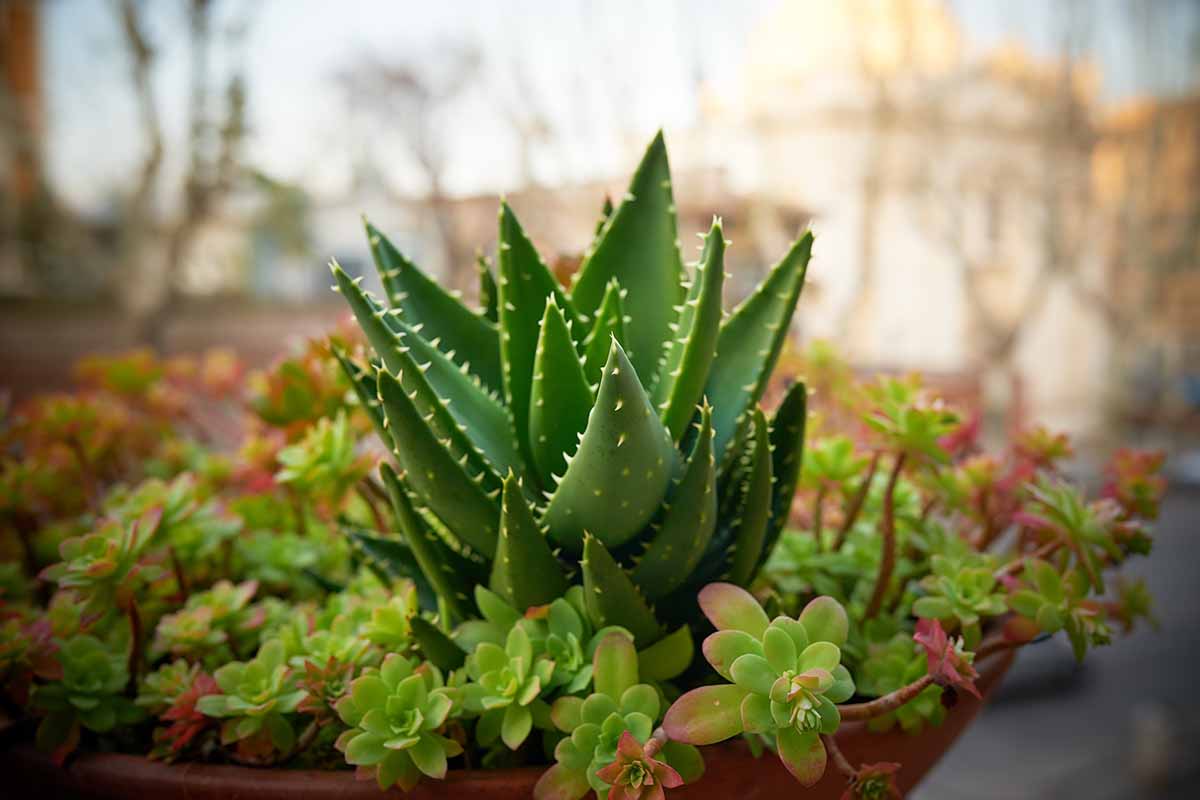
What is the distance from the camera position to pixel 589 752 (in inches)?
17.8

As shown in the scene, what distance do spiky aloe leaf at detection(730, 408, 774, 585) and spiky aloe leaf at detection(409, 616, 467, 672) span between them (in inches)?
6.6

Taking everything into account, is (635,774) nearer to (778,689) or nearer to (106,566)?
(778,689)

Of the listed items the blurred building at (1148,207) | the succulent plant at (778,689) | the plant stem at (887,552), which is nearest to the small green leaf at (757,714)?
the succulent plant at (778,689)

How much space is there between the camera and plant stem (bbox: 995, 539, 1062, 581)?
58 cm

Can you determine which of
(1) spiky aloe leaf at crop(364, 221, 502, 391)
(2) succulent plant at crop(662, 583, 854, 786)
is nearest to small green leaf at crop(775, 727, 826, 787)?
(2) succulent plant at crop(662, 583, 854, 786)

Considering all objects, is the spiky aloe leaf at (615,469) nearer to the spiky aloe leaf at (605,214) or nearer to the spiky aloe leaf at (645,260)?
the spiky aloe leaf at (645,260)

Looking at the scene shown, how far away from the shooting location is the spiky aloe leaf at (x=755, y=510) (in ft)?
1.60

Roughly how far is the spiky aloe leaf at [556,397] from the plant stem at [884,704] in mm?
205

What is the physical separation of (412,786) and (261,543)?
0.37m

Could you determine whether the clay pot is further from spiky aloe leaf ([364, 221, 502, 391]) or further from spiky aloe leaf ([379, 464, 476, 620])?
spiky aloe leaf ([364, 221, 502, 391])

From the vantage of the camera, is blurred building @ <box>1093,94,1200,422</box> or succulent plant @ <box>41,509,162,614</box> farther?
blurred building @ <box>1093,94,1200,422</box>

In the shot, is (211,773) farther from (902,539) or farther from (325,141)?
(325,141)

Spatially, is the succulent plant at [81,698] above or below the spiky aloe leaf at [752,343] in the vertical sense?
below

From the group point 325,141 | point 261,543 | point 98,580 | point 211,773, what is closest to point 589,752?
point 211,773
